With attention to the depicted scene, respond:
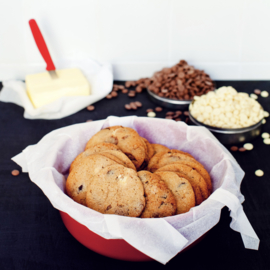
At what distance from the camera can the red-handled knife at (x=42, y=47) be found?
1.38 m

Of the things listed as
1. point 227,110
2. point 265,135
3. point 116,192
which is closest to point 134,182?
point 116,192

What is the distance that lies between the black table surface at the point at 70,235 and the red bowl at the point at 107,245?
0.04m

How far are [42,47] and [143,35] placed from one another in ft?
→ 1.59

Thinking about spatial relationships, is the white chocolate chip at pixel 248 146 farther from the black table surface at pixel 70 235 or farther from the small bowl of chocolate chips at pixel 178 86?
the small bowl of chocolate chips at pixel 178 86

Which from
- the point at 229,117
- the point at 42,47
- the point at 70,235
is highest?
the point at 42,47

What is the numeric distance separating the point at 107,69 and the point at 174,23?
15.4 inches

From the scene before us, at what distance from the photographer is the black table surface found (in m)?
0.75

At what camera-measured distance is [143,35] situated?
152 cm

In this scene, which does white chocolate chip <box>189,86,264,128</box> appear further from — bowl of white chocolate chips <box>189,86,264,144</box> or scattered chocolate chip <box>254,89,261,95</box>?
scattered chocolate chip <box>254,89,261,95</box>

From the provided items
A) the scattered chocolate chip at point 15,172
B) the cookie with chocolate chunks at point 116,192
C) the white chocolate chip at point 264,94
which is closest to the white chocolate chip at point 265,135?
the white chocolate chip at point 264,94

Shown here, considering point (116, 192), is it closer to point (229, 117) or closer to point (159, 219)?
point (159, 219)

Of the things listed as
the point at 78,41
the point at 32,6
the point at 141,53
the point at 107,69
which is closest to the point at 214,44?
the point at 141,53

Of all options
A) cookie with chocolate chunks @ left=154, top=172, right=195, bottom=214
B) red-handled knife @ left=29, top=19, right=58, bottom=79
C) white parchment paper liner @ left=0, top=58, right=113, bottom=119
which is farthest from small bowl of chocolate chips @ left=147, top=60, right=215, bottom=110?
cookie with chocolate chunks @ left=154, top=172, right=195, bottom=214

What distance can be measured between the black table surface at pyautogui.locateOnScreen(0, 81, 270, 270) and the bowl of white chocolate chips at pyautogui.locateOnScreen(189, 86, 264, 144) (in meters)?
0.06
